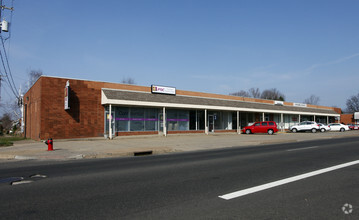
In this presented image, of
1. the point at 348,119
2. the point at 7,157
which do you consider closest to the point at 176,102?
the point at 7,157

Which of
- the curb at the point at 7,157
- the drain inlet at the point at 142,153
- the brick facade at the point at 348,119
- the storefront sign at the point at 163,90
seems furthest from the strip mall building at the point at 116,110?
the brick facade at the point at 348,119

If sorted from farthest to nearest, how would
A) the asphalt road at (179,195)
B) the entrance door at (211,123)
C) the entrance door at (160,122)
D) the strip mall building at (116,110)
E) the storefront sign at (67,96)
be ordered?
the entrance door at (211,123), the entrance door at (160,122), the strip mall building at (116,110), the storefront sign at (67,96), the asphalt road at (179,195)

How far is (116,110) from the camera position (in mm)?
24547

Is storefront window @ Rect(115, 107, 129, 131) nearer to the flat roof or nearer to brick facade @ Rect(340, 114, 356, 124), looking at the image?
the flat roof

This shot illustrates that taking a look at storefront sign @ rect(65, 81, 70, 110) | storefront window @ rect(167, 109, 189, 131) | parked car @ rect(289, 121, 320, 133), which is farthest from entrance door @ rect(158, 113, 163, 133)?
parked car @ rect(289, 121, 320, 133)

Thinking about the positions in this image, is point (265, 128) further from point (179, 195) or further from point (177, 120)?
point (179, 195)

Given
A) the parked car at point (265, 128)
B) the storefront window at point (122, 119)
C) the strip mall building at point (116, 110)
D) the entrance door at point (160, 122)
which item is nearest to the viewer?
the strip mall building at point (116, 110)

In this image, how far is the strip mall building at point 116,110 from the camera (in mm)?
21562

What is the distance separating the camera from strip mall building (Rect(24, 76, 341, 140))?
21562mm

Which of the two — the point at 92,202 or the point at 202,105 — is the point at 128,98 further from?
the point at 92,202

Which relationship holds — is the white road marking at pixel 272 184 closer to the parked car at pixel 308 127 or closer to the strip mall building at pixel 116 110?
the strip mall building at pixel 116 110

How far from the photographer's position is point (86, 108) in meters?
22.9

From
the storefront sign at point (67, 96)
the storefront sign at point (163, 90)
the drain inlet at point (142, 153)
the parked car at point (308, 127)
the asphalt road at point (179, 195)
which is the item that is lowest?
the drain inlet at point (142, 153)

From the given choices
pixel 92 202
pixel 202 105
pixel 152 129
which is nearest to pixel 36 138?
pixel 152 129
